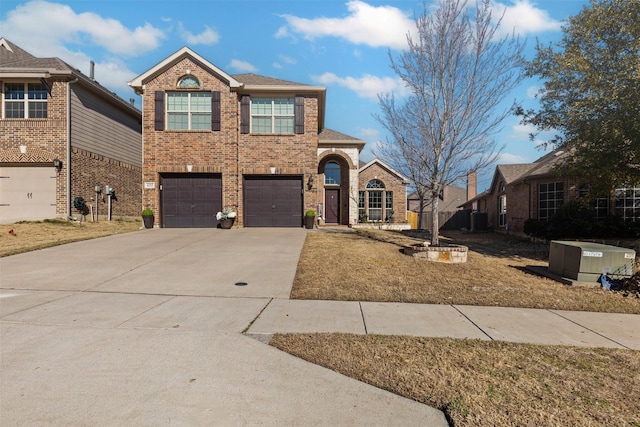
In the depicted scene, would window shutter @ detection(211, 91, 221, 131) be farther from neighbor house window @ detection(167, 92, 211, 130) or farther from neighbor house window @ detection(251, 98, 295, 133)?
neighbor house window @ detection(251, 98, 295, 133)

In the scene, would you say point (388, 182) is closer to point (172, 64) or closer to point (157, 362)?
point (172, 64)

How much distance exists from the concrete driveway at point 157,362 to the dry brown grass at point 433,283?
106 centimetres

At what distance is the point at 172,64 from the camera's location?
15.6 m

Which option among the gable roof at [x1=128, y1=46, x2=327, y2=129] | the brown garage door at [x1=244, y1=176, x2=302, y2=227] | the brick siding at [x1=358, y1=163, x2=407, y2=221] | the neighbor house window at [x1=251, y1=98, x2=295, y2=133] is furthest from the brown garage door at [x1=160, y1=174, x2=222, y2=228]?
the brick siding at [x1=358, y1=163, x2=407, y2=221]

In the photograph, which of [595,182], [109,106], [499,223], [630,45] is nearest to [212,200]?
[109,106]

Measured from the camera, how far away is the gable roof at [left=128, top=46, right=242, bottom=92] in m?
15.4

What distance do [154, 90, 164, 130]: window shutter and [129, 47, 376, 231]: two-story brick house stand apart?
4 cm

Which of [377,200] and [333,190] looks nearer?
[333,190]

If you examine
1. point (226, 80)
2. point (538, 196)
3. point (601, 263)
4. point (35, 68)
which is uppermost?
point (35, 68)

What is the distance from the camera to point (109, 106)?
1848cm

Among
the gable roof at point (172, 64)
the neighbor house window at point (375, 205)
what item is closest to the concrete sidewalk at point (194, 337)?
the gable roof at point (172, 64)

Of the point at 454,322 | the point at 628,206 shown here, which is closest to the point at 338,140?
the point at 628,206

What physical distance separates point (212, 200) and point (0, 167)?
9.03 meters

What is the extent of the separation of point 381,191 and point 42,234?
17.9 metres
